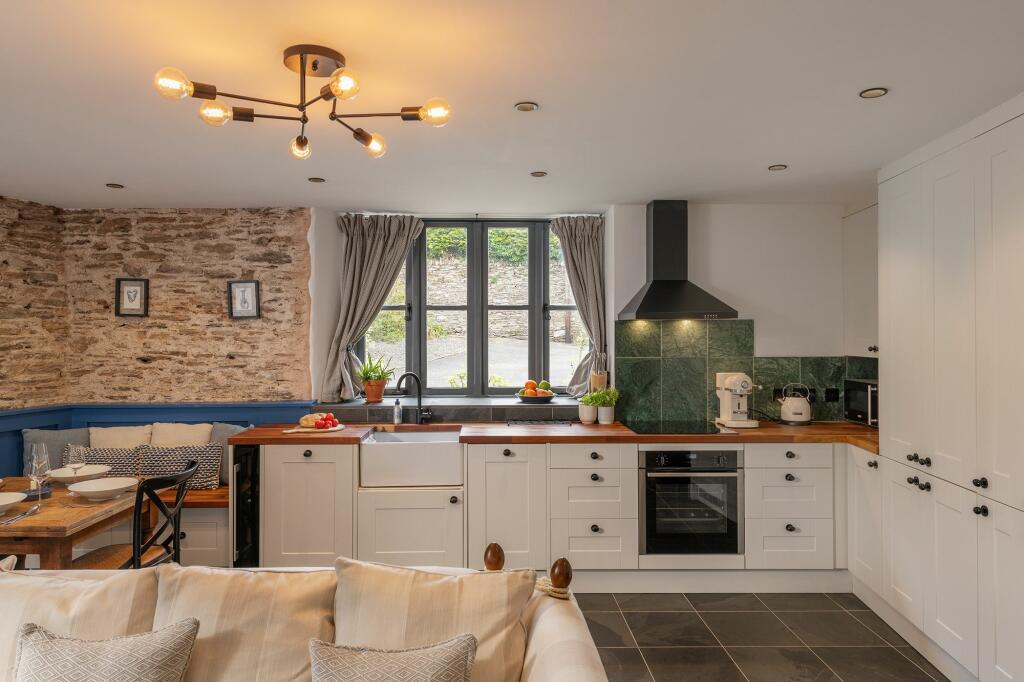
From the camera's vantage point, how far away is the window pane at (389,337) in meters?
4.97

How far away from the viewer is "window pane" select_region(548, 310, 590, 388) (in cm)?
502

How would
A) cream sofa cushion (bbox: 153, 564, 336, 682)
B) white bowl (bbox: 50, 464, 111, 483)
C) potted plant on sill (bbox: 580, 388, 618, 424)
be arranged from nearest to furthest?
1. cream sofa cushion (bbox: 153, 564, 336, 682)
2. white bowl (bbox: 50, 464, 111, 483)
3. potted plant on sill (bbox: 580, 388, 618, 424)

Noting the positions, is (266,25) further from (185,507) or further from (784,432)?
(784,432)

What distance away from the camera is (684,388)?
15.0 feet

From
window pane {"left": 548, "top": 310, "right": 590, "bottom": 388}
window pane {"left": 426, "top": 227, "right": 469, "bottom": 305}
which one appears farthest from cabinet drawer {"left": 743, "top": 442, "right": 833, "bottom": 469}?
window pane {"left": 426, "top": 227, "right": 469, "bottom": 305}

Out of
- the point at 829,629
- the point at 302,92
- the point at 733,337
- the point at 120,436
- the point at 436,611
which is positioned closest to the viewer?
the point at 436,611

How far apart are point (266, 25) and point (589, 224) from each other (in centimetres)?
323

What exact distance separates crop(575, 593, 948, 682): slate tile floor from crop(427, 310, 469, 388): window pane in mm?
1936

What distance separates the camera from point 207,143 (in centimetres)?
309

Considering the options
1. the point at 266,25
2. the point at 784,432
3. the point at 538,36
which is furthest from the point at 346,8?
the point at 784,432

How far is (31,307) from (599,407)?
13.2ft

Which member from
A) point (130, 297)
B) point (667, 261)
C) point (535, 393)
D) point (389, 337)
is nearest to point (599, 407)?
point (535, 393)

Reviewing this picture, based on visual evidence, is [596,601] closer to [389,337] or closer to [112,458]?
[389,337]

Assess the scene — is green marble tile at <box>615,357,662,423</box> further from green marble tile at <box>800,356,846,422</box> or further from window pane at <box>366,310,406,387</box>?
window pane at <box>366,310,406,387</box>
